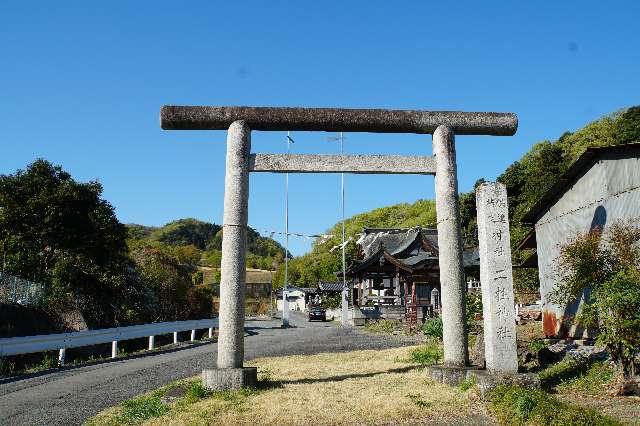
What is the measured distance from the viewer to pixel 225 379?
862 centimetres

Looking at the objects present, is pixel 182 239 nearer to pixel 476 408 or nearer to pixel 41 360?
pixel 41 360

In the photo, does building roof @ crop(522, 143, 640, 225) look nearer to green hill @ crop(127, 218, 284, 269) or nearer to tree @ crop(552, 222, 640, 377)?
tree @ crop(552, 222, 640, 377)

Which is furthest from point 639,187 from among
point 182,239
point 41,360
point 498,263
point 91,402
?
point 182,239

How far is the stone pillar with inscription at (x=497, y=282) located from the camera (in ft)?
27.5

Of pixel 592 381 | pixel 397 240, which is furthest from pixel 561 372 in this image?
pixel 397 240

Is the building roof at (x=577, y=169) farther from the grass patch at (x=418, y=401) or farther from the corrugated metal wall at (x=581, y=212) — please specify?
the grass patch at (x=418, y=401)

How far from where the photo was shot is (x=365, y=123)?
10.2 metres

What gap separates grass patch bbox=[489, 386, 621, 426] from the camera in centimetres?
552

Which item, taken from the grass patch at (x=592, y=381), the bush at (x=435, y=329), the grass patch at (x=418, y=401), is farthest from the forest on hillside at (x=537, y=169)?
the grass patch at (x=418, y=401)

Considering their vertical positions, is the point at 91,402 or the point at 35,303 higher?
the point at 35,303

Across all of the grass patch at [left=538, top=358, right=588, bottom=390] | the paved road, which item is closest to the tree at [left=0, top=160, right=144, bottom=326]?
the paved road

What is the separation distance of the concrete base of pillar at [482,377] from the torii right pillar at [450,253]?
0.99 feet

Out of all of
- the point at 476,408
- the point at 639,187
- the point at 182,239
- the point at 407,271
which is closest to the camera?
the point at 476,408

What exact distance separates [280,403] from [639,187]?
9.34m
